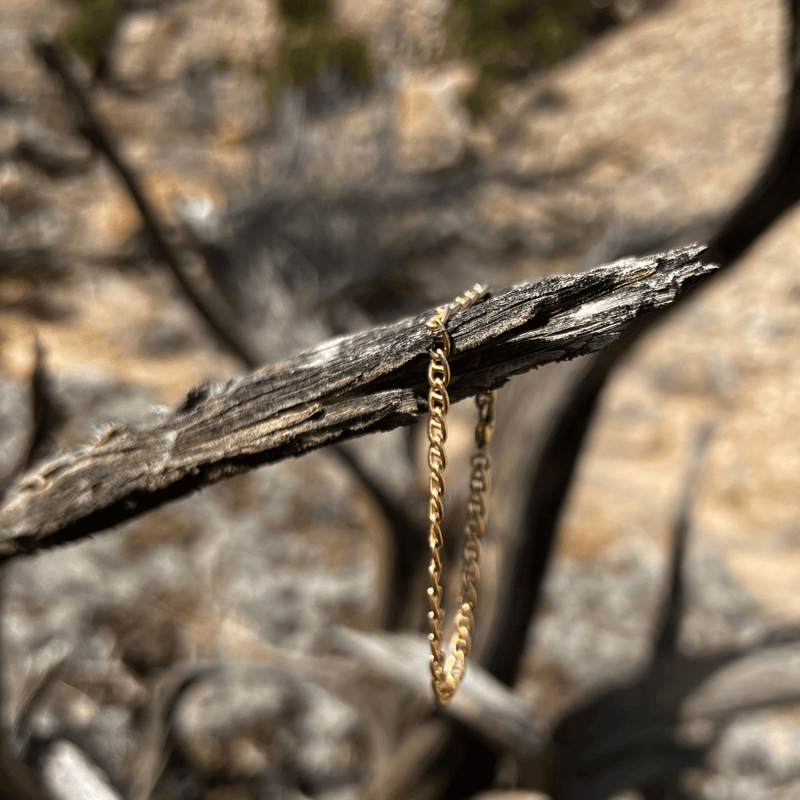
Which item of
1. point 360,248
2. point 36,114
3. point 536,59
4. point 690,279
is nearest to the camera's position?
point 690,279

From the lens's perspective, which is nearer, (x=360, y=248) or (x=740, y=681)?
(x=740, y=681)

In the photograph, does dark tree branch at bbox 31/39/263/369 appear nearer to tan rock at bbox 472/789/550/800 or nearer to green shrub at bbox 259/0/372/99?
green shrub at bbox 259/0/372/99

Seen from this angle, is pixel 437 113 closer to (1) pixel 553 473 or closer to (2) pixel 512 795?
(1) pixel 553 473

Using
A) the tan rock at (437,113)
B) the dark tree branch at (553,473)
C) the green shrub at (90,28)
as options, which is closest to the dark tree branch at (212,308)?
the dark tree branch at (553,473)

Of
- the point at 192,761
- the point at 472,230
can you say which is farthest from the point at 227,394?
the point at 472,230

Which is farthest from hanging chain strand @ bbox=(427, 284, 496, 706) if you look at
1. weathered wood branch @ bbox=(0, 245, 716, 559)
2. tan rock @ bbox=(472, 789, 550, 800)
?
tan rock @ bbox=(472, 789, 550, 800)

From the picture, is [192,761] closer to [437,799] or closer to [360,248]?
[437,799]

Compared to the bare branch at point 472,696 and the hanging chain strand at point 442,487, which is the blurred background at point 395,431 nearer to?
the bare branch at point 472,696
